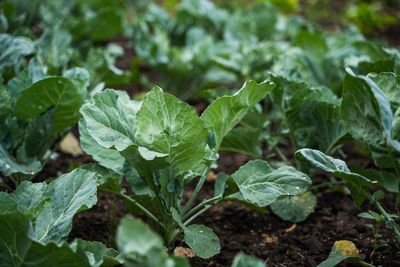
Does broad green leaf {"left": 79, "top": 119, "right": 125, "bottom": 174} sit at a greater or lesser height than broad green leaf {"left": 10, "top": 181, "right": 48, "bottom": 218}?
lesser

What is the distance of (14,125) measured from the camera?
194 centimetres

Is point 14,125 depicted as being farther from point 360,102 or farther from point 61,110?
point 360,102

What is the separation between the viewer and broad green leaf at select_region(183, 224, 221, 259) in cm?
152

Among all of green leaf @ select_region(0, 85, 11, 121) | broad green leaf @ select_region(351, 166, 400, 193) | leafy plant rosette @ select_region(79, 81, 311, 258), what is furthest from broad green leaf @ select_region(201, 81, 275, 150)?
green leaf @ select_region(0, 85, 11, 121)

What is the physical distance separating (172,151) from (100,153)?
0.39 m

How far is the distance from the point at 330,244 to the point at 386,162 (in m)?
0.45

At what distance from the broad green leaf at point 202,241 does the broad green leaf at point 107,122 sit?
400 mm

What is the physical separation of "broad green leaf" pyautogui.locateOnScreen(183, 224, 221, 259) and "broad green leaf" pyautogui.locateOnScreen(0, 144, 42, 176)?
0.72 metres

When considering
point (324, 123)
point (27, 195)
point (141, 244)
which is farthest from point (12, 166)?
point (324, 123)

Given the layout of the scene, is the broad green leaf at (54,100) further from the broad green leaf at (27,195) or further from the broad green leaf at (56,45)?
the broad green leaf at (56,45)

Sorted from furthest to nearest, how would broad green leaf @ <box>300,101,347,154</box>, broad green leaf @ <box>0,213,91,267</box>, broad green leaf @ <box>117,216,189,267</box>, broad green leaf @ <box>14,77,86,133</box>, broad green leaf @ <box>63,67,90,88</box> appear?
broad green leaf @ <box>63,67,90,88</box>
broad green leaf @ <box>300,101,347,154</box>
broad green leaf @ <box>14,77,86,133</box>
broad green leaf @ <box>0,213,91,267</box>
broad green leaf @ <box>117,216,189,267</box>

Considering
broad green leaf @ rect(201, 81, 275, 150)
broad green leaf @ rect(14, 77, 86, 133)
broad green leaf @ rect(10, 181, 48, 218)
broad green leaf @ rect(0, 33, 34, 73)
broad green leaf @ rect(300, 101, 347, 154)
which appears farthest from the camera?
broad green leaf @ rect(0, 33, 34, 73)

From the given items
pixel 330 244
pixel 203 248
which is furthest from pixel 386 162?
pixel 203 248

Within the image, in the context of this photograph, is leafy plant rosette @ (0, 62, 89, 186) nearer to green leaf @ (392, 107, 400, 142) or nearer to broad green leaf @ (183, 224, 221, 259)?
broad green leaf @ (183, 224, 221, 259)
